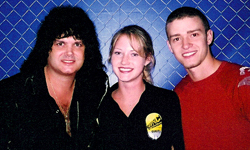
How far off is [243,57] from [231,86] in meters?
0.92

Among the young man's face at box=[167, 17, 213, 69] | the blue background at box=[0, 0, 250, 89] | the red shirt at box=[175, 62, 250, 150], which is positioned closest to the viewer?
the red shirt at box=[175, 62, 250, 150]

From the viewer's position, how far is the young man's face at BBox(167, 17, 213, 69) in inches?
50.4

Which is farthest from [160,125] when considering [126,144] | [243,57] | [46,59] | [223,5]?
[223,5]

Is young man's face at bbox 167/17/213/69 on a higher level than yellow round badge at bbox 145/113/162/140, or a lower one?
higher

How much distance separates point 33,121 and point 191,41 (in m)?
1.40

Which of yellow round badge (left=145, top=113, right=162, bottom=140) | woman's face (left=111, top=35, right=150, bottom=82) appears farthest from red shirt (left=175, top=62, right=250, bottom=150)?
woman's face (left=111, top=35, right=150, bottom=82)

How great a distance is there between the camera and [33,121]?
4.00 ft

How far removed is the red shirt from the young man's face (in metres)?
0.17

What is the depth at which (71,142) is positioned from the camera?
130 cm

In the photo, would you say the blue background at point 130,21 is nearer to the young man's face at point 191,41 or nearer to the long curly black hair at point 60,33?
the long curly black hair at point 60,33

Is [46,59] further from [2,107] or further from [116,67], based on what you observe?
[116,67]

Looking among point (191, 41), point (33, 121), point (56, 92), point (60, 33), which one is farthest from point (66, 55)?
point (191, 41)

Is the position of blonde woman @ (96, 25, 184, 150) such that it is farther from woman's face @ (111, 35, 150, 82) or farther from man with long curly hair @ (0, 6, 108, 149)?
man with long curly hair @ (0, 6, 108, 149)

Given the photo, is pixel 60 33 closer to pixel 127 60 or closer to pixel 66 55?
pixel 66 55
